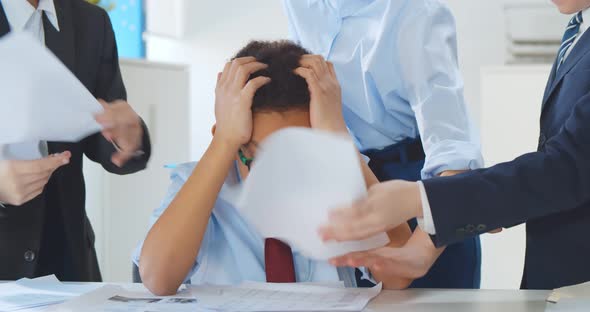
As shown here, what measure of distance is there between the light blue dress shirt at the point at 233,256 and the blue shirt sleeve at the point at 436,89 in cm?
22

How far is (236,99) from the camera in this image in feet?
3.69

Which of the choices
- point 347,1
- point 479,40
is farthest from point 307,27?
point 479,40

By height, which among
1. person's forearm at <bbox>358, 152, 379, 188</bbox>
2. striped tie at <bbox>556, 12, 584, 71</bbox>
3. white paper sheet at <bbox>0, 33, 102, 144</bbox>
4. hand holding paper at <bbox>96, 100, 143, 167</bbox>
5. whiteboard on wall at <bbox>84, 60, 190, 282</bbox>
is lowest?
whiteboard on wall at <bbox>84, 60, 190, 282</bbox>

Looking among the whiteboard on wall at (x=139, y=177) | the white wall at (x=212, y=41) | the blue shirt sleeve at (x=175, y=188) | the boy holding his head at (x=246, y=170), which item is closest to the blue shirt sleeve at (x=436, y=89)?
the boy holding his head at (x=246, y=170)

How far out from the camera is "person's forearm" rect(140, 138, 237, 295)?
113cm

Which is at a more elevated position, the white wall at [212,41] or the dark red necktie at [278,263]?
the white wall at [212,41]

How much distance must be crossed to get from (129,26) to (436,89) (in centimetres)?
297

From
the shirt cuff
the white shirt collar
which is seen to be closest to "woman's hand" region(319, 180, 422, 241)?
the shirt cuff

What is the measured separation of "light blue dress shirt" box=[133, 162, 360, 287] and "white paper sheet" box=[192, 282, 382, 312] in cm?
7

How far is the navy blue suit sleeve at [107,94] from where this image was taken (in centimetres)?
146

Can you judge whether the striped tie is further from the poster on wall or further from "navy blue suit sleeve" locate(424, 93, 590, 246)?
the poster on wall

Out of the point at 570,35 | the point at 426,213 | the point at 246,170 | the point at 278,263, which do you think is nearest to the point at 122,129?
the point at 246,170

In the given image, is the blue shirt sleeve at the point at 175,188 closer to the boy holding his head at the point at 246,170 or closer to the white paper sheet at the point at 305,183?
the boy holding his head at the point at 246,170

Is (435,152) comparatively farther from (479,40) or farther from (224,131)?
(479,40)
